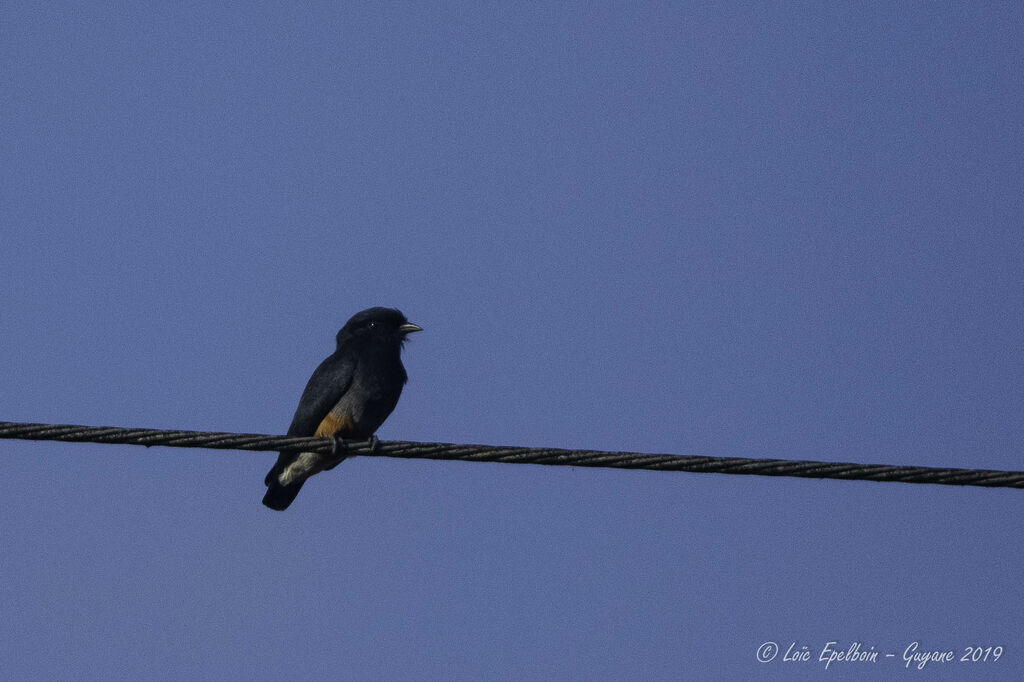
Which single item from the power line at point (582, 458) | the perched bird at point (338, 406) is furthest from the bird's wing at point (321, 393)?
the power line at point (582, 458)

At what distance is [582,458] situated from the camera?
5242mm

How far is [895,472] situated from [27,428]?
10.6 feet

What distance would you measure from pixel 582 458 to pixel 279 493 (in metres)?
3.93

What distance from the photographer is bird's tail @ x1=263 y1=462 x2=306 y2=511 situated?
871cm

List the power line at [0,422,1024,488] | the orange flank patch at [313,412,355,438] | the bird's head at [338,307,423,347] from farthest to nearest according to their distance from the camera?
the bird's head at [338,307,423,347]
the orange flank patch at [313,412,355,438]
the power line at [0,422,1024,488]

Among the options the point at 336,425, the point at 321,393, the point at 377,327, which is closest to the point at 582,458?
the point at 336,425

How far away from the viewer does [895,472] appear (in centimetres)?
518

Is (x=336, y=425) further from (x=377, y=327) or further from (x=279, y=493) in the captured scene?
(x=377, y=327)

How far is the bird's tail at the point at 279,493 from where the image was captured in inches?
343

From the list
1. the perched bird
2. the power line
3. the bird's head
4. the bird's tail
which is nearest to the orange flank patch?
the perched bird

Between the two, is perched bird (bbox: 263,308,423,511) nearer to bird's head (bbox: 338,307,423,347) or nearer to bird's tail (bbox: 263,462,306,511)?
bird's tail (bbox: 263,462,306,511)

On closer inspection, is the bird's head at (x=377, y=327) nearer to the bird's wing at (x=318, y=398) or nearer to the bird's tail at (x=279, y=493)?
the bird's wing at (x=318, y=398)

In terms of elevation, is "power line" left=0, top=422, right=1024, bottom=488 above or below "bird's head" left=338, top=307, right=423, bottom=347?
below

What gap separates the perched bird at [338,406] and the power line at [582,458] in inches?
125
